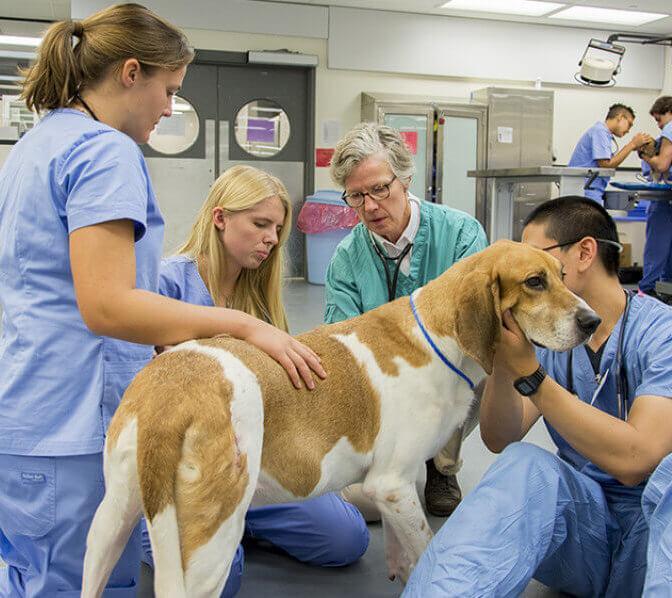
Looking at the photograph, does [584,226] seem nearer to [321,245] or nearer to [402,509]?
[402,509]

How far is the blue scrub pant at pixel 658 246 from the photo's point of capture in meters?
6.59

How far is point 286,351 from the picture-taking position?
1.55 metres

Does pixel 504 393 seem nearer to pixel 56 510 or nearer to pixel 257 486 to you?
pixel 257 486

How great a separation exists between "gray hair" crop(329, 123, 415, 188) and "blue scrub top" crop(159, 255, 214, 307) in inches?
24.3

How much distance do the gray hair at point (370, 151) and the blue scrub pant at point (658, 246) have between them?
4.82 meters

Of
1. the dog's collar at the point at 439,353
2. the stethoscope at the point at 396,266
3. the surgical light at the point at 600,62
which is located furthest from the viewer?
the surgical light at the point at 600,62

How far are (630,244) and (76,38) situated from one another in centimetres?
915

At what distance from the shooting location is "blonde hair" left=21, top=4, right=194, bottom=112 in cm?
146

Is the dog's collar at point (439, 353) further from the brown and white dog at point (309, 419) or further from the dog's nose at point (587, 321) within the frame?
the dog's nose at point (587, 321)

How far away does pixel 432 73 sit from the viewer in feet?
30.7

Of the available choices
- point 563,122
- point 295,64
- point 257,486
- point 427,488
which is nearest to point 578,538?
point 257,486

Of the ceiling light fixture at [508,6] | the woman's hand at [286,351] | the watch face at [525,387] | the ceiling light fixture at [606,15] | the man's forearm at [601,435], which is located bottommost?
the man's forearm at [601,435]

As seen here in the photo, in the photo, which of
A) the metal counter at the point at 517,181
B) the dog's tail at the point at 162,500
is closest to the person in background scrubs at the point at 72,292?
the dog's tail at the point at 162,500

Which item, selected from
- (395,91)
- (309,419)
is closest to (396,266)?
(309,419)
